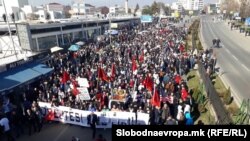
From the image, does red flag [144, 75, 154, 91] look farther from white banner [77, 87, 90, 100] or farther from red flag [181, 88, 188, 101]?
white banner [77, 87, 90, 100]

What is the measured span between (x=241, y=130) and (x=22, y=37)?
26.0m

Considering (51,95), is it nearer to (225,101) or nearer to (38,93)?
(38,93)

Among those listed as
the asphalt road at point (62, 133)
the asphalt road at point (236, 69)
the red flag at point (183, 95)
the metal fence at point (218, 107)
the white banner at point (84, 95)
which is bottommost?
the asphalt road at point (236, 69)

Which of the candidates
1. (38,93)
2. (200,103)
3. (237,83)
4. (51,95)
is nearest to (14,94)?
(38,93)

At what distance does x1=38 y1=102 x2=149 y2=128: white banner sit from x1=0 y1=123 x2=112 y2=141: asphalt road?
1.08 feet

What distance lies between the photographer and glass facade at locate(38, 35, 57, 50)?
115 ft

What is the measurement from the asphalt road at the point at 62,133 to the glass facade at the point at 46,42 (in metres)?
19.8

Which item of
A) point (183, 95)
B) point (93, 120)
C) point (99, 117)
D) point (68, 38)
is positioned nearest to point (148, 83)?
point (183, 95)

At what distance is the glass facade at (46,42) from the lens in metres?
34.9

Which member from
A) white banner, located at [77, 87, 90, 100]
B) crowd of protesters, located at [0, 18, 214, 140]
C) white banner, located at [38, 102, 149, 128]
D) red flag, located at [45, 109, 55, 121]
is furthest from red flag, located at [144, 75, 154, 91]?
red flag, located at [45, 109, 55, 121]

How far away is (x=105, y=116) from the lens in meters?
15.9

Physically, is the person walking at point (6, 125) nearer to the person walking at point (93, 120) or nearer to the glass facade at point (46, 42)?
the person walking at point (93, 120)

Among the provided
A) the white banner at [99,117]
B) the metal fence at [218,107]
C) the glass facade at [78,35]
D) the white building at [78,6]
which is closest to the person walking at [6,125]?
the white banner at [99,117]

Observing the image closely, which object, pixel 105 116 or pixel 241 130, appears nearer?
pixel 241 130
